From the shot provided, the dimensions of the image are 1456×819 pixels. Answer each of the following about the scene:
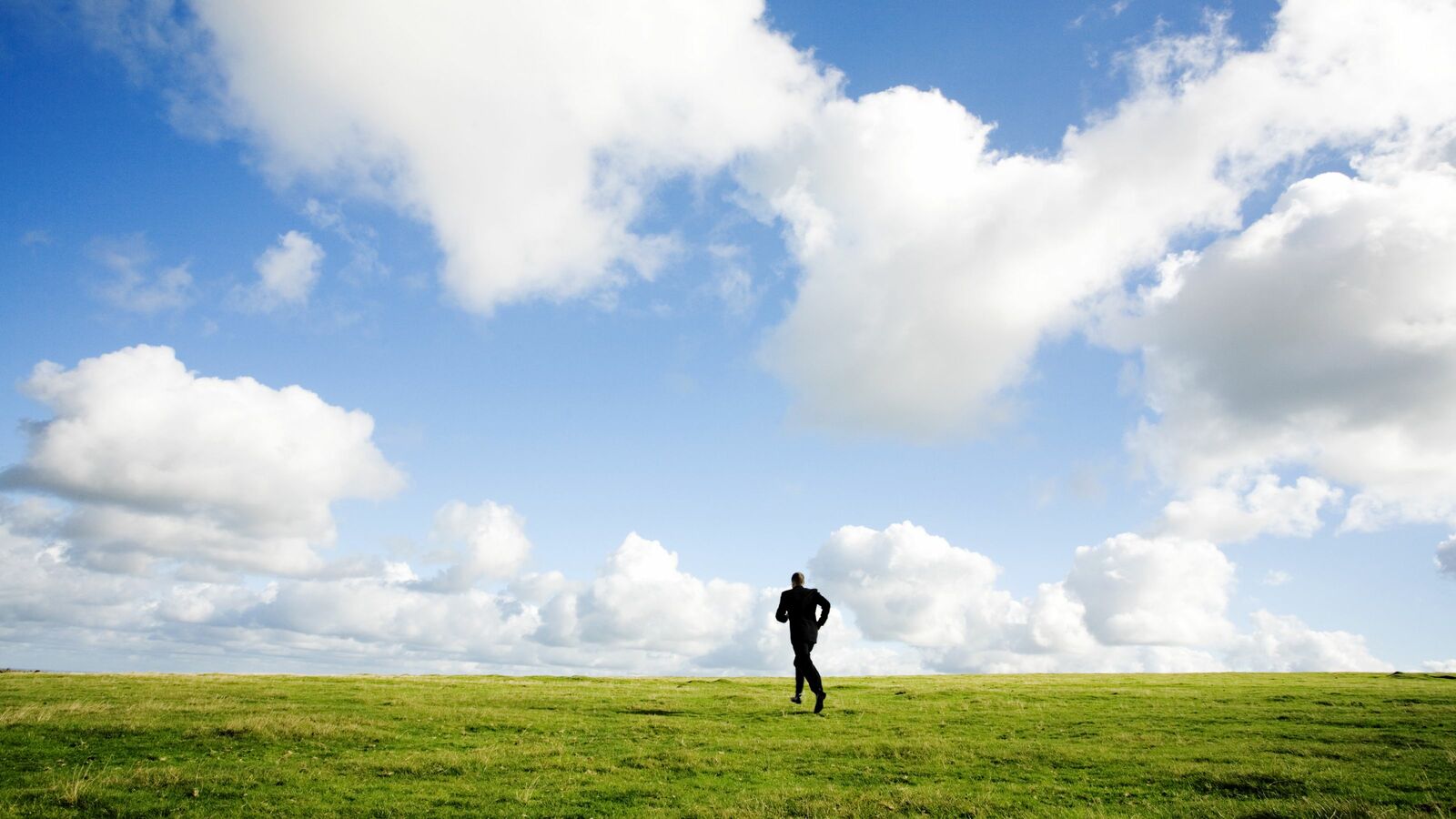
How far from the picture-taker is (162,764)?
16.4m

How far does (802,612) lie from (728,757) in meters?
5.19

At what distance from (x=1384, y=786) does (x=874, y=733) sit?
1075 cm

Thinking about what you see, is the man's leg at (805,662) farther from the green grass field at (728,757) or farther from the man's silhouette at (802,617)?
the green grass field at (728,757)

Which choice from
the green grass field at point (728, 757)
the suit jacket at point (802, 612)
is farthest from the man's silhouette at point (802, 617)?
the green grass field at point (728, 757)

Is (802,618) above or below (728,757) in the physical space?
above

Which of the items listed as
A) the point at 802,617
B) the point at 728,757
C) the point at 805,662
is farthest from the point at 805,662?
the point at 728,757

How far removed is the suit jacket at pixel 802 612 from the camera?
70.5 feet

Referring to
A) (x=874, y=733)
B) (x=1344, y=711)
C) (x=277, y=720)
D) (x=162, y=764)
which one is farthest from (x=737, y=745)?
(x=1344, y=711)

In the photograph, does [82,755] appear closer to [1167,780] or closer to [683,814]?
[683,814]

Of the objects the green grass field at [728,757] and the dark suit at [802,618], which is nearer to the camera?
the green grass field at [728,757]

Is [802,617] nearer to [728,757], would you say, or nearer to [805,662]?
[805,662]

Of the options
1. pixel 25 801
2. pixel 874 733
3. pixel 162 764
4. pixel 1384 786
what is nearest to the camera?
pixel 25 801

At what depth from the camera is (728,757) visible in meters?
17.4

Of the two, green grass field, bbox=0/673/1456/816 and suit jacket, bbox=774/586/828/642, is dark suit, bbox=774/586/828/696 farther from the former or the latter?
green grass field, bbox=0/673/1456/816
